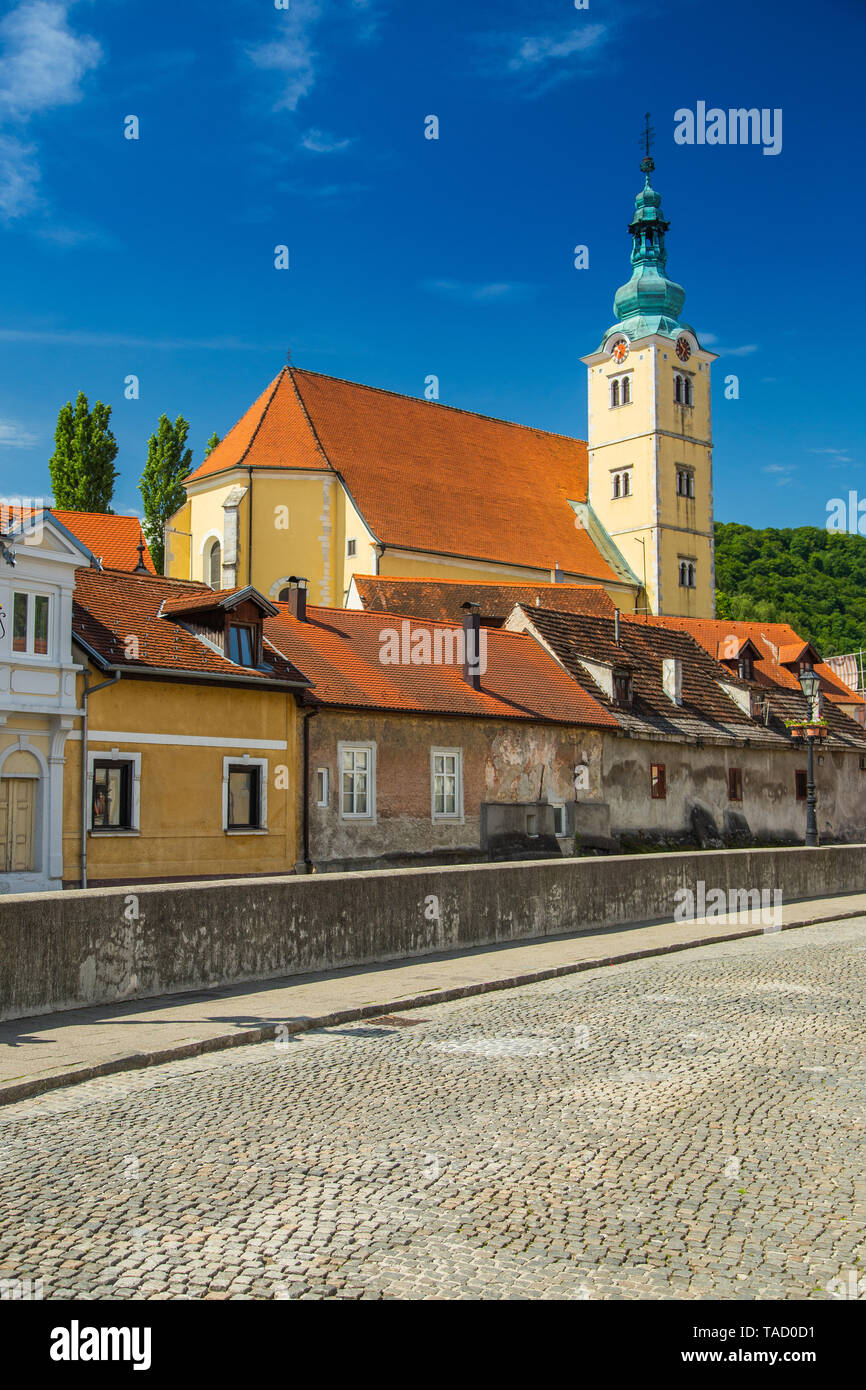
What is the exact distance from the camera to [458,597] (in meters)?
46.5

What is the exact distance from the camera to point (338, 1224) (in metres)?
5.37

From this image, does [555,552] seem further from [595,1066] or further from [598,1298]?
[598,1298]

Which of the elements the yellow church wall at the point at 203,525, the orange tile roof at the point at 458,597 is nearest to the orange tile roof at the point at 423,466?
the yellow church wall at the point at 203,525

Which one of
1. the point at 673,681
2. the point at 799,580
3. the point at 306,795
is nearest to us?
the point at 306,795

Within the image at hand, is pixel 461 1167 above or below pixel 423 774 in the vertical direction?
below

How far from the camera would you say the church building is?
53219mm

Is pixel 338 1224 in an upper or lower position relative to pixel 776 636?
lower

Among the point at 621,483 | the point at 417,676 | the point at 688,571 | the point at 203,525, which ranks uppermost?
the point at 621,483

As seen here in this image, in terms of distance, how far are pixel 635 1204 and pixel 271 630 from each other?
2373 centimetres

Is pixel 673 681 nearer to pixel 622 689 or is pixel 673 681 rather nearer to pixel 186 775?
pixel 622 689

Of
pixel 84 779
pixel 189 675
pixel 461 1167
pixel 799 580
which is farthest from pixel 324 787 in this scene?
pixel 799 580

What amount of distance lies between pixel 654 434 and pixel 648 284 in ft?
29.0

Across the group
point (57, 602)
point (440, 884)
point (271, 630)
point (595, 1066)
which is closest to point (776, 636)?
point (271, 630)

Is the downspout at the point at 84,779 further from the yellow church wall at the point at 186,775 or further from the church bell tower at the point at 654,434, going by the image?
the church bell tower at the point at 654,434
